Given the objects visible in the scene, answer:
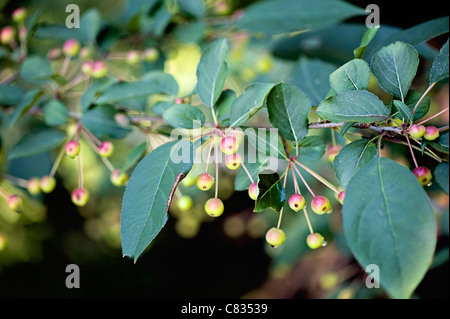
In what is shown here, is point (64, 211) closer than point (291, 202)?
No

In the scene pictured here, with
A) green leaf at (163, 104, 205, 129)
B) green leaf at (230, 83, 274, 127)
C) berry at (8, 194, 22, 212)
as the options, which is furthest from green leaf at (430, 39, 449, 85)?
berry at (8, 194, 22, 212)

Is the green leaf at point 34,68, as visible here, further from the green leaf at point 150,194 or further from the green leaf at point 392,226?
the green leaf at point 392,226

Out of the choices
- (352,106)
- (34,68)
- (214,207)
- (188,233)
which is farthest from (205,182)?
(188,233)

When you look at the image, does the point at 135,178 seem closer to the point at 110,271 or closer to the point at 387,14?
the point at 387,14

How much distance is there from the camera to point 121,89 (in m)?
0.89

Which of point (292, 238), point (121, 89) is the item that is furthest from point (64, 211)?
point (121, 89)

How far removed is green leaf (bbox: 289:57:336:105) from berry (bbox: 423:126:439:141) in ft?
1.13

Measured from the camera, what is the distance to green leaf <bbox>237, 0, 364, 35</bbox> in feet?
3.75

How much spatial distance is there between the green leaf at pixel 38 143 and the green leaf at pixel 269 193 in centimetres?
64

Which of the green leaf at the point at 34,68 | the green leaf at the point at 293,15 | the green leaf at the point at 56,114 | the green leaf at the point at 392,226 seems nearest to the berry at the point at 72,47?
the green leaf at the point at 34,68

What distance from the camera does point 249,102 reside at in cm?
69

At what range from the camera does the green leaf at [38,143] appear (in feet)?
3.39

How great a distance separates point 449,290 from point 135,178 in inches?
49.2

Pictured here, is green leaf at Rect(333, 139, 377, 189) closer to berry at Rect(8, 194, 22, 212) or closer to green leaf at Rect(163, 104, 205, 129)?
green leaf at Rect(163, 104, 205, 129)
